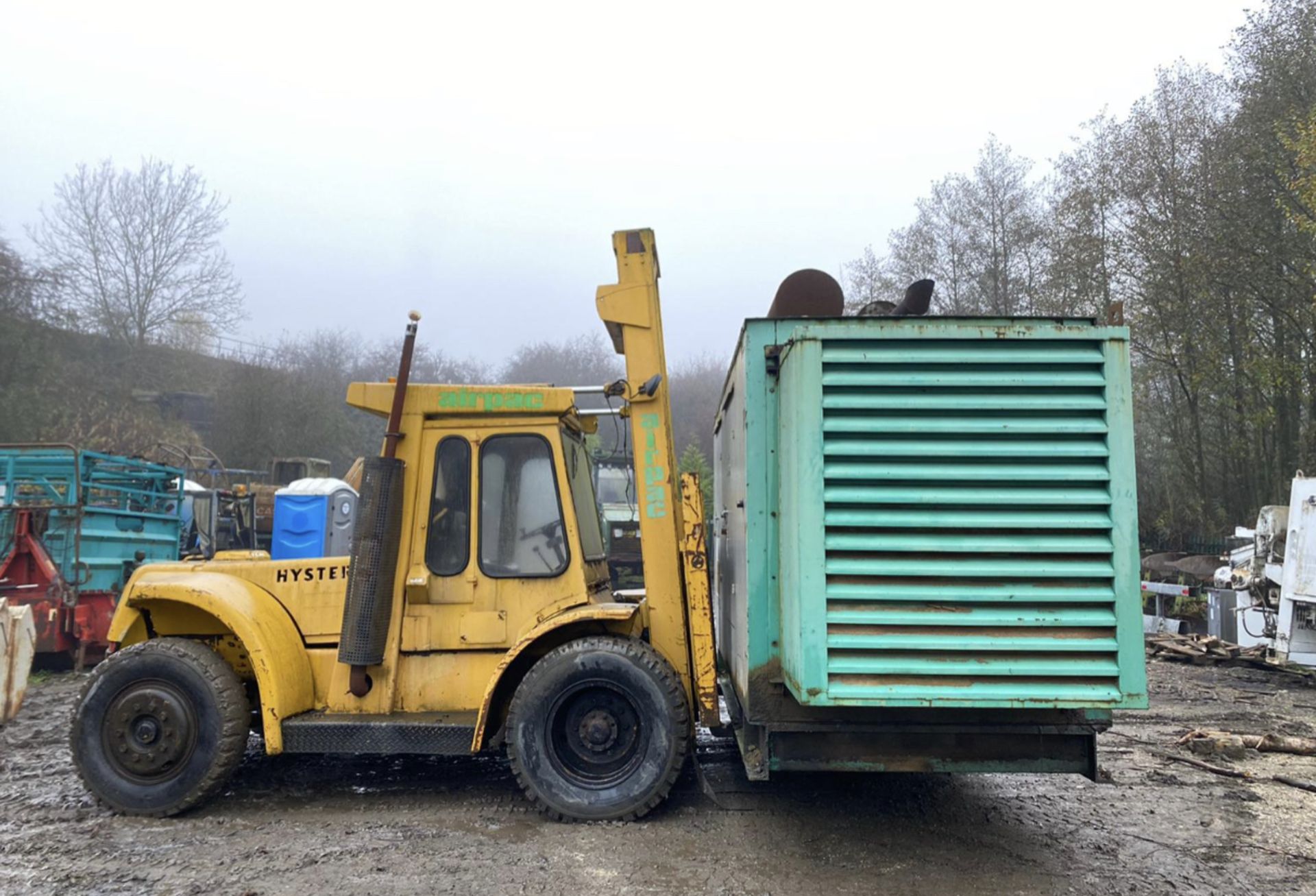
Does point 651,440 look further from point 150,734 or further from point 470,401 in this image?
point 150,734

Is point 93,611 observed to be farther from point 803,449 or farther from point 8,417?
point 8,417

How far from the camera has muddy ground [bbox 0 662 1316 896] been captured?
12.5 feet

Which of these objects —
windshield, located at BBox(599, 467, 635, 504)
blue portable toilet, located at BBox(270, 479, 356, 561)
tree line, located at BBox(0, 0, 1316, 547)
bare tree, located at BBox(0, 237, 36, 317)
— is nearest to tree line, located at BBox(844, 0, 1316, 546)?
tree line, located at BBox(0, 0, 1316, 547)

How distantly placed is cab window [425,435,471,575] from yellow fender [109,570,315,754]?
0.92 metres

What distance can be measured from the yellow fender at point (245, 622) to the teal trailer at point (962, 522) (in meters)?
2.81

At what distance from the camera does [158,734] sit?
462cm

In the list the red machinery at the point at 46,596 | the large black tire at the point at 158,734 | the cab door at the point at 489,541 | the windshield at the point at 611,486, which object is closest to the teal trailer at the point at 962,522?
the cab door at the point at 489,541

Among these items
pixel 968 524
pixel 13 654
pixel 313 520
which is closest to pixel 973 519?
pixel 968 524

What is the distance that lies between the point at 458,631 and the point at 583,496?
44.5 inches

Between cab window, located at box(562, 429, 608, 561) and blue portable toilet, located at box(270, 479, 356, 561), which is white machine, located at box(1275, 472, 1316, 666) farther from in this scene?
blue portable toilet, located at box(270, 479, 356, 561)

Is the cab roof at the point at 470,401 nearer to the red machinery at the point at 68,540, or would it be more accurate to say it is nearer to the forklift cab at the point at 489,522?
the forklift cab at the point at 489,522

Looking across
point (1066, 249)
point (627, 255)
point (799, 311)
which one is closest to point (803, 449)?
point (799, 311)

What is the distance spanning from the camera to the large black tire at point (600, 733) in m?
4.41

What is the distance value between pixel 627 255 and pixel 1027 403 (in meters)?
2.33
